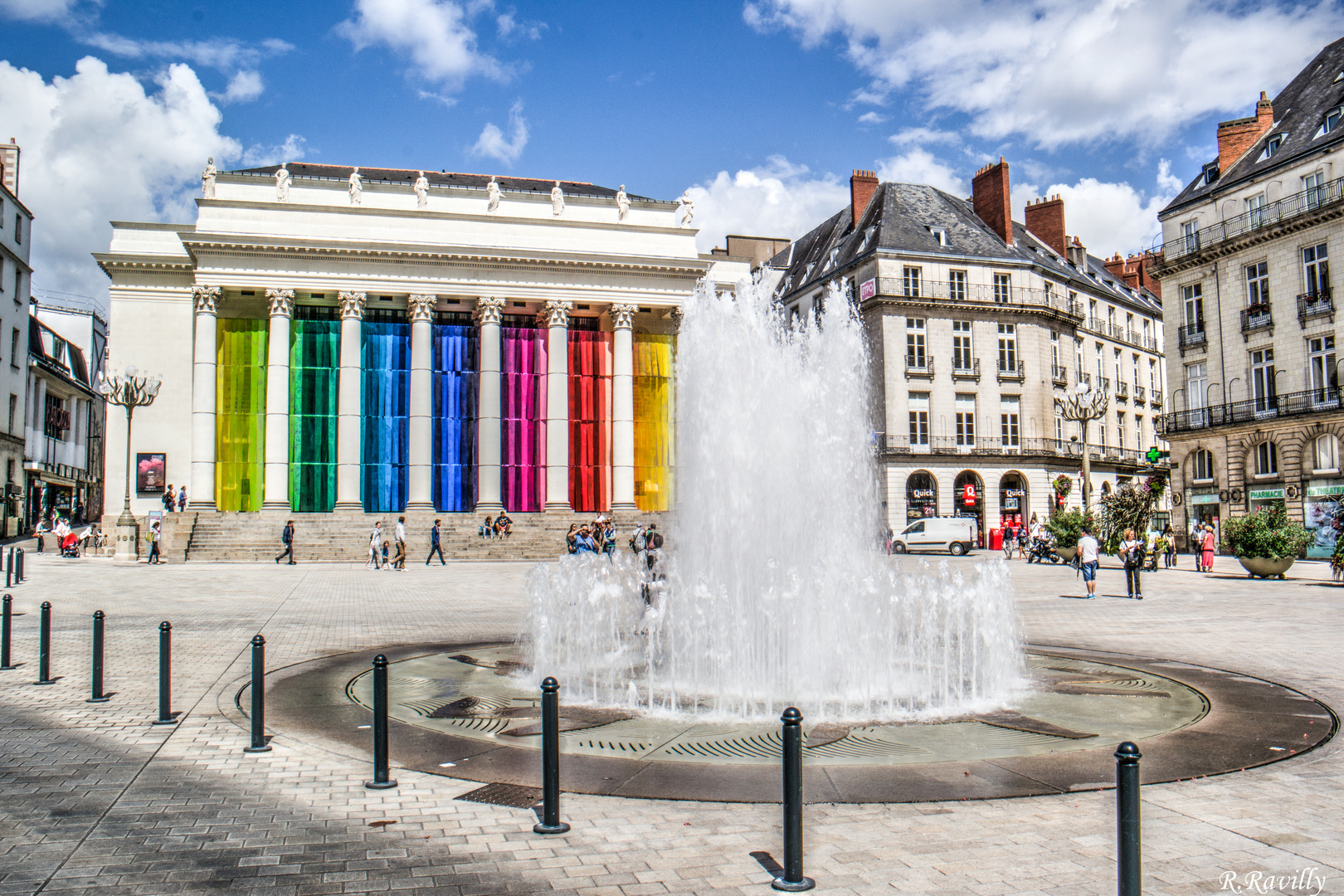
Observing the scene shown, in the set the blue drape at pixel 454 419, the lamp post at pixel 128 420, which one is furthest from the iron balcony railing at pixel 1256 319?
the lamp post at pixel 128 420

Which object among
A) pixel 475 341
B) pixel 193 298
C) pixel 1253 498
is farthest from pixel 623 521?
pixel 1253 498

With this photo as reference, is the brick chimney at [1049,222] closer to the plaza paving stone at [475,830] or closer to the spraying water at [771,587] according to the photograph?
the spraying water at [771,587]

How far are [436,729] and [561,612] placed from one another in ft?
12.0

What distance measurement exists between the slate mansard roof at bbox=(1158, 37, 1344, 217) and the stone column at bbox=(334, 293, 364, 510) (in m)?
40.5

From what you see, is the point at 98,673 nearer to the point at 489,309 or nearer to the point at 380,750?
the point at 380,750

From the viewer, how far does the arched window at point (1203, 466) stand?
43375 mm

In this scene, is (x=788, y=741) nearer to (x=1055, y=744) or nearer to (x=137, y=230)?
(x=1055, y=744)

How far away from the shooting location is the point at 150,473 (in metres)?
45.1

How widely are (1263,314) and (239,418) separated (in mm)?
46926

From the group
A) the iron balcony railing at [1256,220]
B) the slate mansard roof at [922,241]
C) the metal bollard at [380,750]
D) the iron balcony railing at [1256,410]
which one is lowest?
the metal bollard at [380,750]

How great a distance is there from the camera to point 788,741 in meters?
4.26

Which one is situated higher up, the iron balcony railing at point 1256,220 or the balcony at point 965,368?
the iron balcony railing at point 1256,220

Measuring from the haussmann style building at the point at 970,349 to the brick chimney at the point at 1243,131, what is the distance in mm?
11493

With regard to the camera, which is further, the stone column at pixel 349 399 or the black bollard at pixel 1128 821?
the stone column at pixel 349 399
